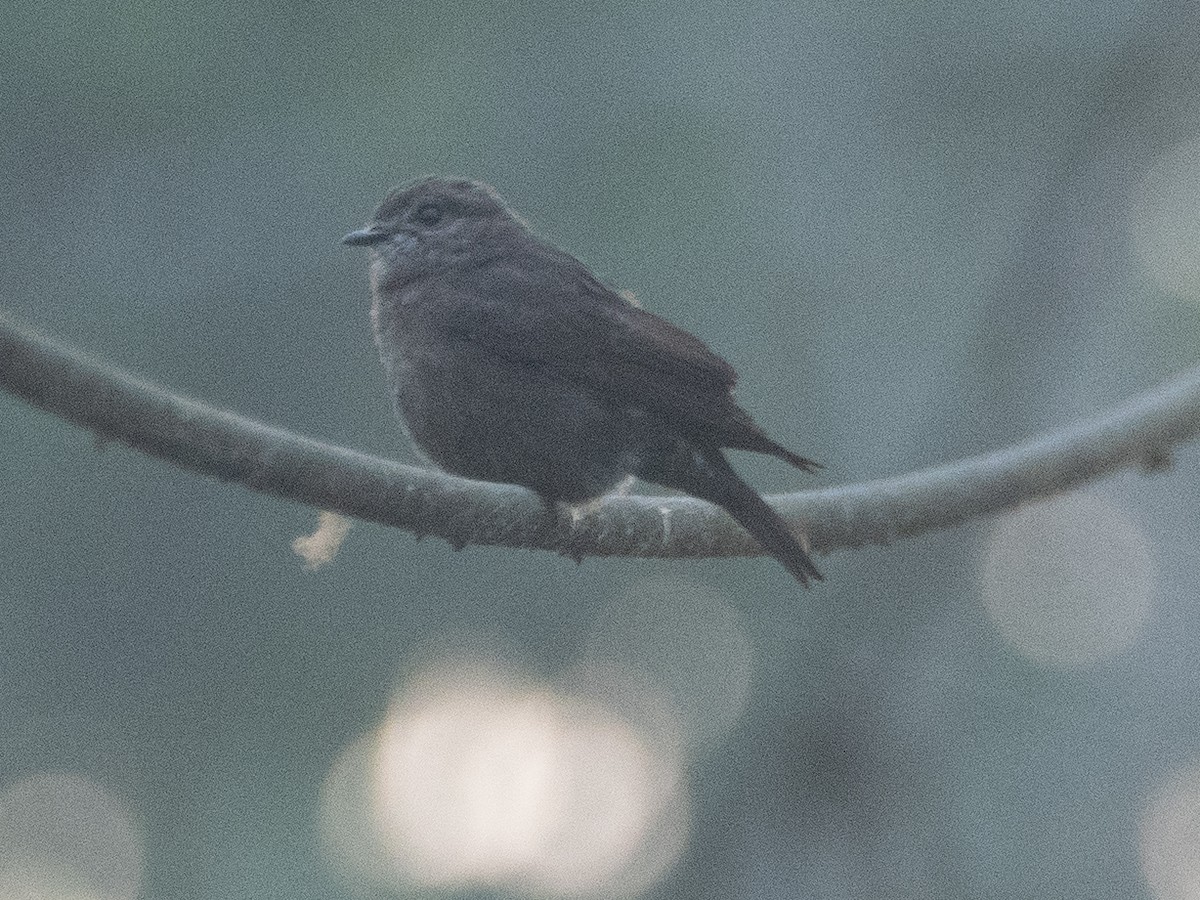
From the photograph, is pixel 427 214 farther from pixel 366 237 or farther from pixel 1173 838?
pixel 1173 838

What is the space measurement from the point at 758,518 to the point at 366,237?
145 cm

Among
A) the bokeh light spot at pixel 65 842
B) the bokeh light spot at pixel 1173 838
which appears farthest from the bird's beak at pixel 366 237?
the bokeh light spot at pixel 1173 838

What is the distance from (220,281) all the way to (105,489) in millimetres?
933

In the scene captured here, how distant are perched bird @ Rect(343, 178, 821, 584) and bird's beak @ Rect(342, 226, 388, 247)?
23 cm

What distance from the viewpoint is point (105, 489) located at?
687cm

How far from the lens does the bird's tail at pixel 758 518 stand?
3.07 meters

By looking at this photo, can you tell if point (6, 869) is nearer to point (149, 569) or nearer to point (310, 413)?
point (149, 569)

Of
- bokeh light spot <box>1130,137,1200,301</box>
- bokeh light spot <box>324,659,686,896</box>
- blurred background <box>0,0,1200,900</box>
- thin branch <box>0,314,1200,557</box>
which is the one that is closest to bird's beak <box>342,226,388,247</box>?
thin branch <box>0,314,1200,557</box>

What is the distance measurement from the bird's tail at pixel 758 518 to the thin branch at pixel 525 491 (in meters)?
0.05

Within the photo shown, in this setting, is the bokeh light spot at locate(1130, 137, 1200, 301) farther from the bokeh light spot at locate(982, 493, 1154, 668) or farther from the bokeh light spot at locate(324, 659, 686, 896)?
the bokeh light spot at locate(324, 659, 686, 896)

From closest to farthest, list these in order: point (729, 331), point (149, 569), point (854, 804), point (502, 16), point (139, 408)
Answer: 1. point (139, 408)
2. point (854, 804)
3. point (149, 569)
4. point (729, 331)
5. point (502, 16)

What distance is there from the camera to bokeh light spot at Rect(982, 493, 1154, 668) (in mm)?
6617

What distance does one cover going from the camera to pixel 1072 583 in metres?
7.46

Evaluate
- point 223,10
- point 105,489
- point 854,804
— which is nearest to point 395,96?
point 223,10
